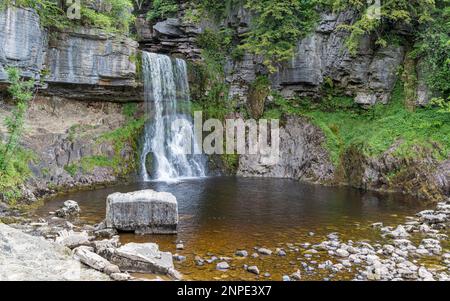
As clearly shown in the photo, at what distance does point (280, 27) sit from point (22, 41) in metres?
13.9

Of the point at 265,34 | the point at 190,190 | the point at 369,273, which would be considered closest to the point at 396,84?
the point at 265,34

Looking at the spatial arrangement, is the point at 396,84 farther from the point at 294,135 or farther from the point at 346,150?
the point at 294,135

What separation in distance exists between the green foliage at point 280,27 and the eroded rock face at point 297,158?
4.02 meters

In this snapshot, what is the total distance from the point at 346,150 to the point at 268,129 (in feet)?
17.2

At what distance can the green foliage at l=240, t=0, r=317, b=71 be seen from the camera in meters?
23.2

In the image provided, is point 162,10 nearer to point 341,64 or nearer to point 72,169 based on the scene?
point 341,64

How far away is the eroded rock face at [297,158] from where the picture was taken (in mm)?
22297

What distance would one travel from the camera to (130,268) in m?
8.15

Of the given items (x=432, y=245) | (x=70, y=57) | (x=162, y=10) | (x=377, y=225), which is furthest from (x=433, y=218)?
(x=162, y=10)

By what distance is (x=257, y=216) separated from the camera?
13711mm

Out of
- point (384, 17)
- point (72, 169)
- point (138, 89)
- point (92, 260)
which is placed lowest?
point (92, 260)

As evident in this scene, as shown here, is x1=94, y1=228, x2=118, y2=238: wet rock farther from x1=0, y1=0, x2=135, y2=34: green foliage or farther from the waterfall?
x1=0, y1=0, x2=135, y2=34: green foliage

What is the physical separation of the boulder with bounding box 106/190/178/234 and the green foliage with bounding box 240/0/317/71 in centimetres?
1430

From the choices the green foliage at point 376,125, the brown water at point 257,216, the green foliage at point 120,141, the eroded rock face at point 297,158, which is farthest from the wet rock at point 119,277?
the eroded rock face at point 297,158
